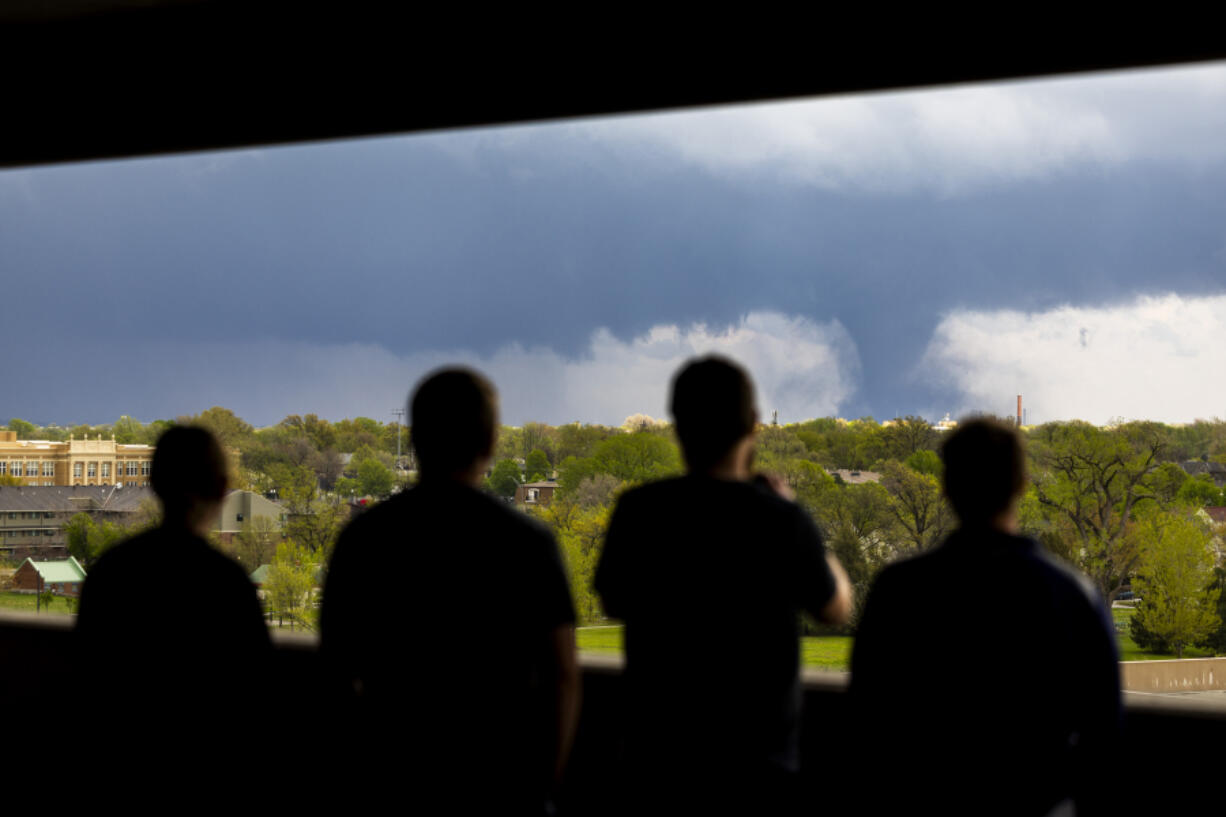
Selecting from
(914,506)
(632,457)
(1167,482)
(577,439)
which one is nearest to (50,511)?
(577,439)

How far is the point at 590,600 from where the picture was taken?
15.3 m

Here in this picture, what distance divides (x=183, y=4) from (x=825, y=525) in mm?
19020

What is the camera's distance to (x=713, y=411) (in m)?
1.19

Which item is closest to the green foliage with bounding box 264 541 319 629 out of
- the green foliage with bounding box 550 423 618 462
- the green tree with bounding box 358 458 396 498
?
the green foliage with bounding box 550 423 618 462

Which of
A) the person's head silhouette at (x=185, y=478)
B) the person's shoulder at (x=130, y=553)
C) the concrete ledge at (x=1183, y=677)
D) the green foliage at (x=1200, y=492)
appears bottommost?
the concrete ledge at (x=1183, y=677)

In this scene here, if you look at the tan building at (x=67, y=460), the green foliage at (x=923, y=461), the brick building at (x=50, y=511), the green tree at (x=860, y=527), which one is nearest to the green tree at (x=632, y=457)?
the green tree at (x=860, y=527)

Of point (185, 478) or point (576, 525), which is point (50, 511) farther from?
point (185, 478)

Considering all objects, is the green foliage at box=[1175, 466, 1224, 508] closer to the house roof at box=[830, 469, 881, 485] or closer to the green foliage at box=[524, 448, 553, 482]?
the house roof at box=[830, 469, 881, 485]

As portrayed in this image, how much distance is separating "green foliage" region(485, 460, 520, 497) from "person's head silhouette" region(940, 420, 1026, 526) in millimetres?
8720

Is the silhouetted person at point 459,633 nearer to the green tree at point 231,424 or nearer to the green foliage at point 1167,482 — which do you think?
the green tree at point 231,424

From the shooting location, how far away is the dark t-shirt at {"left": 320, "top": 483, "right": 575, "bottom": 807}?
44.1 inches

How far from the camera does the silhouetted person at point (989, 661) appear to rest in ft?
3.51

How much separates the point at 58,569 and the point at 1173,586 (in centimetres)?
1662

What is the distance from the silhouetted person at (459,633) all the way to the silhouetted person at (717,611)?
119 millimetres
